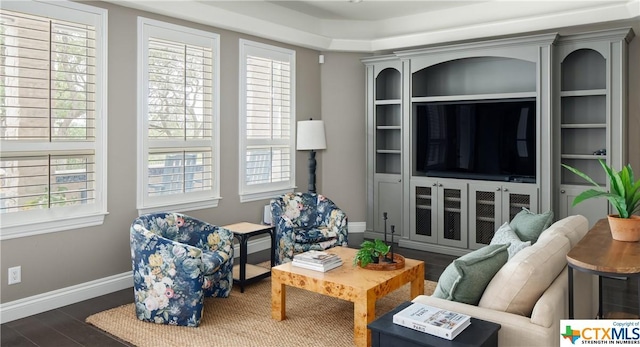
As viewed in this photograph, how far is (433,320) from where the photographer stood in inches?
81.6

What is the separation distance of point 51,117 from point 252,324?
218cm

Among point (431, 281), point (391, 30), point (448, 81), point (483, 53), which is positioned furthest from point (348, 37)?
point (431, 281)

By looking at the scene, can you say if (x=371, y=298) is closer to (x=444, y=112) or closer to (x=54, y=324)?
(x=54, y=324)

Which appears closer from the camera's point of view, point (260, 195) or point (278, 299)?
point (278, 299)

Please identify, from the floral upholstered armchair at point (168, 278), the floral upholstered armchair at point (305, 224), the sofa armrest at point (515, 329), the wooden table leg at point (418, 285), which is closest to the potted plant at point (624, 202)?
the sofa armrest at point (515, 329)

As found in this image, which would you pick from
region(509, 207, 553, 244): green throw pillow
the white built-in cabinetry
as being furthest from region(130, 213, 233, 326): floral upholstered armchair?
the white built-in cabinetry

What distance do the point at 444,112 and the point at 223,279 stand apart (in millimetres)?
3217

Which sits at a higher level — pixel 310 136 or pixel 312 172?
pixel 310 136

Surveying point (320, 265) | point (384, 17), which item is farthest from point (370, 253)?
point (384, 17)

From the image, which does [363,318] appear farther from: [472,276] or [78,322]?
[78,322]

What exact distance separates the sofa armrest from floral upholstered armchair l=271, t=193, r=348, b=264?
2514 mm

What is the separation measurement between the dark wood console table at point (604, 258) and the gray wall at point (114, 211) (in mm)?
3504

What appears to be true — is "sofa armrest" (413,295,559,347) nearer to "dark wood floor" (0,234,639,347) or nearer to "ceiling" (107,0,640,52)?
"dark wood floor" (0,234,639,347)

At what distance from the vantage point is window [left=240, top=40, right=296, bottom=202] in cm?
548
